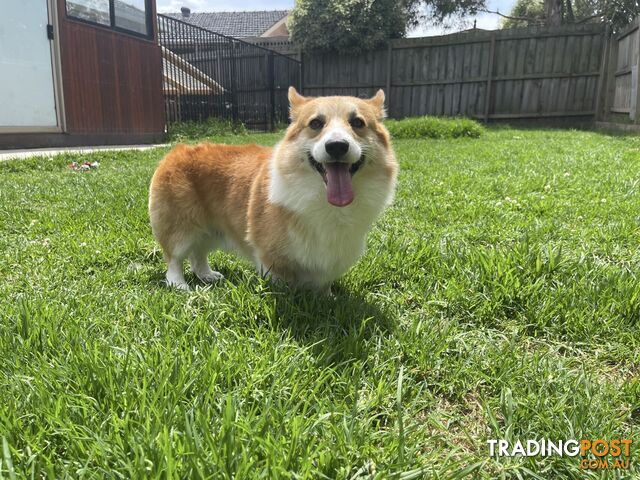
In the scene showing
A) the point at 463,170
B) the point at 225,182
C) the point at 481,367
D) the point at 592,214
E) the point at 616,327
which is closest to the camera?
the point at 481,367

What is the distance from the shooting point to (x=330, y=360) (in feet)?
5.54

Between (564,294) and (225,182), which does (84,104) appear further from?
(564,294)

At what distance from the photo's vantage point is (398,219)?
3789mm

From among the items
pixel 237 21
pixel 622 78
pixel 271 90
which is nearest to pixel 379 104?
pixel 622 78

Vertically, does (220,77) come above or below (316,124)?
above

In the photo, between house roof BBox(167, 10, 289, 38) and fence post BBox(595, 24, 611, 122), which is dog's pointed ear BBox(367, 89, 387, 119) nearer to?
fence post BBox(595, 24, 611, 122)

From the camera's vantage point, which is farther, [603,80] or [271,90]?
[271,90]

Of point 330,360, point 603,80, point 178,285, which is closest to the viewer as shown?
point 330,360

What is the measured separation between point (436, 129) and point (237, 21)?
2742 centimetres

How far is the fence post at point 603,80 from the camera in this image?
12.2 m

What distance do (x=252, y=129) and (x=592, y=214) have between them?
11666mm

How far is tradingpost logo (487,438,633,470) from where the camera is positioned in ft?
3.94

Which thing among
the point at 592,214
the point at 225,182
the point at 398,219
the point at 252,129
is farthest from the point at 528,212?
the point at 252,129

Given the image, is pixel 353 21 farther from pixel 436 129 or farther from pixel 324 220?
pixel 324 220
